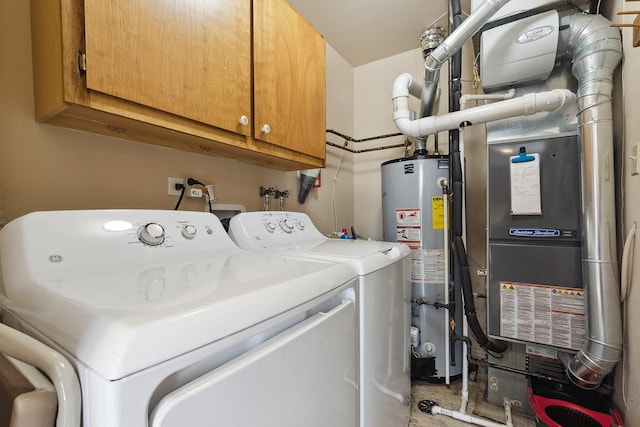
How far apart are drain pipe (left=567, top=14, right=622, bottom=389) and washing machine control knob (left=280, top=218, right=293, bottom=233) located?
136 centimetres

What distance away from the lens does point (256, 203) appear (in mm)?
1646

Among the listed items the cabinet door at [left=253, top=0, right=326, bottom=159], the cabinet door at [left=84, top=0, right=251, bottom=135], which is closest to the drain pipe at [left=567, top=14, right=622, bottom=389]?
the cabinet door at [left=253, top=0, right=326, bottom=159]

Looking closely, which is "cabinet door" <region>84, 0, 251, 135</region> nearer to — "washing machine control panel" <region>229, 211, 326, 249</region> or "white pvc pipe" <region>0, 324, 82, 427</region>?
"washing machine control panel" <region>229, 211, 326, 249</region>

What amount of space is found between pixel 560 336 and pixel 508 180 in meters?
0.82

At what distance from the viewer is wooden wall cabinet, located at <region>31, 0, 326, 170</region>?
2.33 feet

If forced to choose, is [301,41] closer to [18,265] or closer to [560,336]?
[18,265]

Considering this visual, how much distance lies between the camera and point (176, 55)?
876 mm

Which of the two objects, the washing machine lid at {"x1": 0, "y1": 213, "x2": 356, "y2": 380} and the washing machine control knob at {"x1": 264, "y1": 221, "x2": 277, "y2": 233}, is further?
the washing machine control knob at {"x1": 264, "y1": 221, "x2": 277, "y2": 233}

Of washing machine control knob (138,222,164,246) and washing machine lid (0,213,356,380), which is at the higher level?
washing machine control knob (138,222,164,246)

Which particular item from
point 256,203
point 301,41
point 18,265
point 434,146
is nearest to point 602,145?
point 434,146

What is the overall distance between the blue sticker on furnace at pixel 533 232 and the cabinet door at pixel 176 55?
1.47 m

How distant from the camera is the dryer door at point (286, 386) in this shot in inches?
15.6

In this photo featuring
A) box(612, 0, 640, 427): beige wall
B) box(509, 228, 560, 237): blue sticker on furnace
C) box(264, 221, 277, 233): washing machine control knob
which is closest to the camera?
box(612, 0, 640, 427): beige wall

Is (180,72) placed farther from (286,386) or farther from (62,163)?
(286,386)
